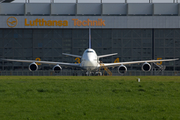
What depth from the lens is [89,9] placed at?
2997 inches

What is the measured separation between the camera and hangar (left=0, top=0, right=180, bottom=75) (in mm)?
75438

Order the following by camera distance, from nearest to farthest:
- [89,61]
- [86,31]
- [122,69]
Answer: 1. [89,61]
2. [122,69]
3. [86,31]

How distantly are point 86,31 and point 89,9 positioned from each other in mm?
5521

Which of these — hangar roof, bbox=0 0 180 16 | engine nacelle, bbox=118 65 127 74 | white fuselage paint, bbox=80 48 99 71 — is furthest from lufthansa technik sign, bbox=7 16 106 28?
white fuselage paint, bbox=80 48 99 71

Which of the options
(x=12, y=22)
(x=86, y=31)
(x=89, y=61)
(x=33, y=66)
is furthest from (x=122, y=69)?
(x=12, y=22)

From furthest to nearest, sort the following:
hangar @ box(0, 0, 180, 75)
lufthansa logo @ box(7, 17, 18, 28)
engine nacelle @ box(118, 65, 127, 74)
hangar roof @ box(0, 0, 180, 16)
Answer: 1. hangar roof @ box(0, 0, 180, 16)
2. hangar @ box(0, 0, 180, 75)
3. lufthansa logo @ box(7, 17, 18, 28)
4. engine nacelle @ box(118, 65, 127, 74)

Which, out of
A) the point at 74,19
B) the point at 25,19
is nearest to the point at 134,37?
the point at 74,19

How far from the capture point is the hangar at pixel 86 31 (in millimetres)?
75438

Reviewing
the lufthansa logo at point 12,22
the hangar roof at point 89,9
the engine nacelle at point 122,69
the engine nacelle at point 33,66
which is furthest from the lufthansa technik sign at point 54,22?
the engine nacelle at point 122,69

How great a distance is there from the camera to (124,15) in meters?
76.5

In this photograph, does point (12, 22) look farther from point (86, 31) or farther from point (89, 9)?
point (89, 9)

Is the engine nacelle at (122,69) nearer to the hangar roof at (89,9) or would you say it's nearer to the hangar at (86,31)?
the hangar at (86,31)

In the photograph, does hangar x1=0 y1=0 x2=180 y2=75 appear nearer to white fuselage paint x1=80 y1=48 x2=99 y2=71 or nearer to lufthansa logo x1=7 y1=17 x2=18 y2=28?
lufthansa logo x1=7 y1=17 x2=18 y2=28

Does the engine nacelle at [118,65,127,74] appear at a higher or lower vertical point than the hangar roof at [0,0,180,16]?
lower
